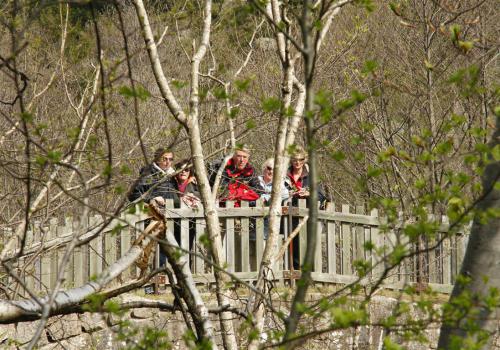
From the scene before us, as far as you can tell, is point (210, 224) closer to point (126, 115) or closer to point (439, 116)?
point (439, 116)

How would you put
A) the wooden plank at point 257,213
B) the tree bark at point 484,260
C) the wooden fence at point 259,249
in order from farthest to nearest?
the wooden plank at point 257,213 < the wooden fence at point 259,249 < the tree bark at point 484,260

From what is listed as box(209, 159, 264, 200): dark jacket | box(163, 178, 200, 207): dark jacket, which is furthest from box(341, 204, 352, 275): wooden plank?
box(163, 178, 200, 207): dark jacket

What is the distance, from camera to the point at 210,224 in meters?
6.48

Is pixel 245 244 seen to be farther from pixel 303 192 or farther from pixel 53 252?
pixel 53 252

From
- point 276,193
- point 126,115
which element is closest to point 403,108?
point 126,115

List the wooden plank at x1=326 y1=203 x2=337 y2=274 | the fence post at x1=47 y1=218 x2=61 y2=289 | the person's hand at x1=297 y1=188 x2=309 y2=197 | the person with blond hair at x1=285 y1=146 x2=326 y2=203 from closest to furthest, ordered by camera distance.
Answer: the fence post at x1=47 y1=218 x2=61 y2=289
the person's hand at x1=297 y1=188 x2=309 y2=197
the person with blond hair at x1=285 y1=146 x2=326 y2=203
the wooden plank at x1=326 y1=203 x2=337 y2=274

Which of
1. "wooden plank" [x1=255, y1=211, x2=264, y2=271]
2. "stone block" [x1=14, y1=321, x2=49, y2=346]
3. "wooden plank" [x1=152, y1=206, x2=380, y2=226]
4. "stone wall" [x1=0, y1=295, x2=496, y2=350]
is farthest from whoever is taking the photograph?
"wooden plank" [x1=255, y1=211, x2=264, y2=271]

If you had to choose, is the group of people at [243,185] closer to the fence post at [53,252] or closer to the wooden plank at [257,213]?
the wooden plank at [257,213]

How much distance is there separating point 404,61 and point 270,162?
4.40m

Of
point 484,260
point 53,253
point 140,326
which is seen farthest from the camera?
point 53,253

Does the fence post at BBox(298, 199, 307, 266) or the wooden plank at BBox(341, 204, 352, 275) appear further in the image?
the wooden plank at BBox(341, 204, 352, 275)

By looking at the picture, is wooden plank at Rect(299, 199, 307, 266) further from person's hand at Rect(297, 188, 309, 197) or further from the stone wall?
the stone wall

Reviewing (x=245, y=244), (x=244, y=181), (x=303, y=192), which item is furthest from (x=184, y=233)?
(x=303, y=192)

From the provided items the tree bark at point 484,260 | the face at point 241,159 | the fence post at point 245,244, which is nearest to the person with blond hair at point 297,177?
the face at point 241,159
